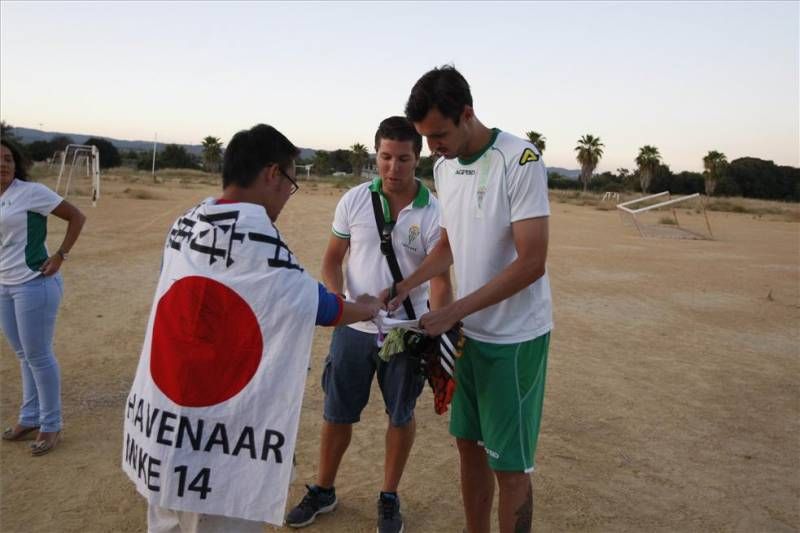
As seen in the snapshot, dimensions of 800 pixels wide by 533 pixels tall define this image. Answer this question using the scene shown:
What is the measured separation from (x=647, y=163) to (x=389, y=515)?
68.9 meters

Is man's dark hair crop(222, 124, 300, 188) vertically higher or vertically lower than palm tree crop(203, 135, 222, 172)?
lower

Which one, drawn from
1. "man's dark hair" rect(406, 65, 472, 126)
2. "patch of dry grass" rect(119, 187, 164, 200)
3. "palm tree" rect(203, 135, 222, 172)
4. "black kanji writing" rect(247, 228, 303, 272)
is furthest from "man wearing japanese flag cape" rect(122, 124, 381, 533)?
"palm tree" rect(203, 135, 222, 172)

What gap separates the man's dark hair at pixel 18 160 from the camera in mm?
4316

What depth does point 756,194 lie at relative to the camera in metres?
69.0

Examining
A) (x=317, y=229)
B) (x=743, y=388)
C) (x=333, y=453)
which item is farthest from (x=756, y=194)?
(x=333, y=453)

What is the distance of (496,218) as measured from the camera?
106 inches

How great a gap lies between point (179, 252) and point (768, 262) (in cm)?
1816

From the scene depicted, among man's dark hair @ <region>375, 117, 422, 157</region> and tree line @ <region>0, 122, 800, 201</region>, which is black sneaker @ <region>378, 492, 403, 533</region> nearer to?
man's dark hair @ <region>375, 117, 422, 157</region>

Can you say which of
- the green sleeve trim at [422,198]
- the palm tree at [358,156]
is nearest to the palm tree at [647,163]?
the palm tree at [358,156]

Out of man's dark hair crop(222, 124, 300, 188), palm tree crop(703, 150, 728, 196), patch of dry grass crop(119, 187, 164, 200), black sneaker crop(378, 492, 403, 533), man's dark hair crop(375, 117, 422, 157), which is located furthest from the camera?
palm tree crop(703, 150, 728, 196)

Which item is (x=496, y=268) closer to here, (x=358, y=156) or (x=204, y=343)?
(x=204, y=343)

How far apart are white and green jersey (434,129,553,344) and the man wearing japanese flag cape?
917mm

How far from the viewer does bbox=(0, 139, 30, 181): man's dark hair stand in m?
4.32

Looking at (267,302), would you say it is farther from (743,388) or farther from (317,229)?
(317,229)
